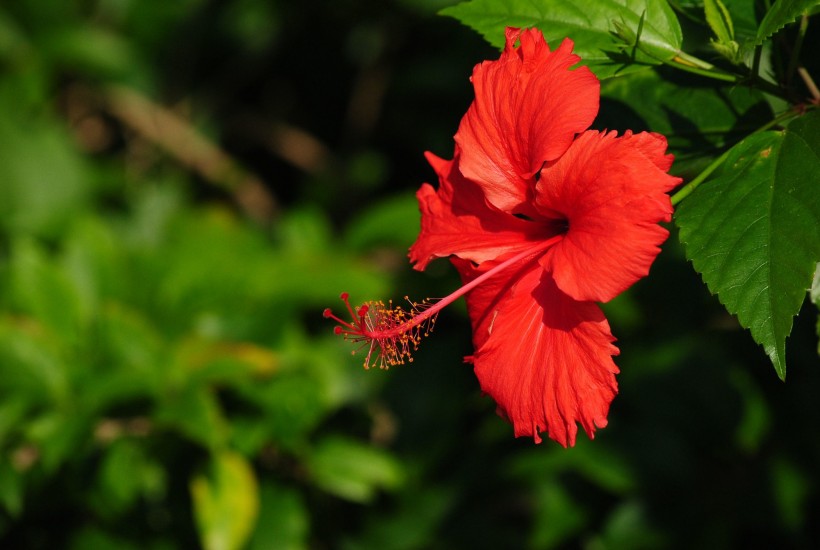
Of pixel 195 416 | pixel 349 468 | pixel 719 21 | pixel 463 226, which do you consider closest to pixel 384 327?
pixel 463 226

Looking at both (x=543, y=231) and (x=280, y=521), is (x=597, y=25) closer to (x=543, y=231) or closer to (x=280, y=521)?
(x=543, y=231)

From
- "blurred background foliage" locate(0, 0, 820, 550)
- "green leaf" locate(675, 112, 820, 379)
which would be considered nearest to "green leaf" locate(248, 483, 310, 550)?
"blurred background foliage" locate(0, 0, 820, 550)

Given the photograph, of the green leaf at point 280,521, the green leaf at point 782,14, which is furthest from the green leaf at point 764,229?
the green leaf at point 280,521

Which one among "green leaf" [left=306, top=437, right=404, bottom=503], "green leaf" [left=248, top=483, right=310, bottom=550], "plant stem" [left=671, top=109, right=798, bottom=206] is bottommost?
"green leaf" [left=248, top=483, right=310, bottom=550]

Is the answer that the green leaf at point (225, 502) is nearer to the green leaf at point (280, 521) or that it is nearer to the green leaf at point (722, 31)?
the green leaf at point (280, 521)

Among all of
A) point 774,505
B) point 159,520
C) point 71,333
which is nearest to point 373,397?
point 159,520

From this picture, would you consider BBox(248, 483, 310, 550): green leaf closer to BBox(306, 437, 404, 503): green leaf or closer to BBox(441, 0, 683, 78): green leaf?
BBox(306, 437, 404, 503): green leaf
